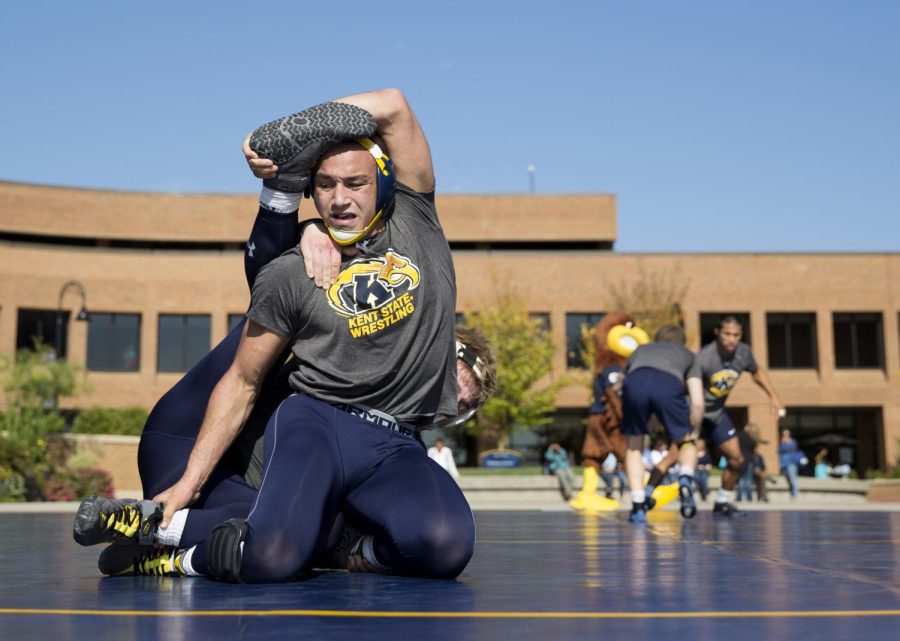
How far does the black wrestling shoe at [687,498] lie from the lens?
9.05 meters

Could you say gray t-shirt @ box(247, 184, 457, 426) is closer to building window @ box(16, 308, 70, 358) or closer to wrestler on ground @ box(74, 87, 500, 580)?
wrestler on ground @ box(74, 87, 500, 580)

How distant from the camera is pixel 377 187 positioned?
3674 mm

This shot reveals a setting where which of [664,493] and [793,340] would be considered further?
[793,340]

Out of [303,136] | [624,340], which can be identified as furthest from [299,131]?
[624,340]

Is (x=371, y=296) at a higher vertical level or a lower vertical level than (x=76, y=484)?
higher

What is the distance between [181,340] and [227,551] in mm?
40455

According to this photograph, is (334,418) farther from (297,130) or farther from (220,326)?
(220,326)

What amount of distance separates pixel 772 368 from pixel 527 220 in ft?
38.8

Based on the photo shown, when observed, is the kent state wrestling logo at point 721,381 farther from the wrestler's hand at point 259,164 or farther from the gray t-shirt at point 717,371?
the wrestler's hand at point 259,164

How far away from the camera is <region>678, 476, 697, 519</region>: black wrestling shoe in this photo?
29.7ft

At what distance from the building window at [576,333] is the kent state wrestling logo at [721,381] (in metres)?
31.5

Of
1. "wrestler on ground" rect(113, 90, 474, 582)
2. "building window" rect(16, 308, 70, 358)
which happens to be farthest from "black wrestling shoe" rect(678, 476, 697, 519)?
"building window" rect(16, 308, 70, 358)

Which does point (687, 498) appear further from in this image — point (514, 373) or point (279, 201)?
point (514, 373)

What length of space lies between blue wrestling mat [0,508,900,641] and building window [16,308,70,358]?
3816 centimetres
